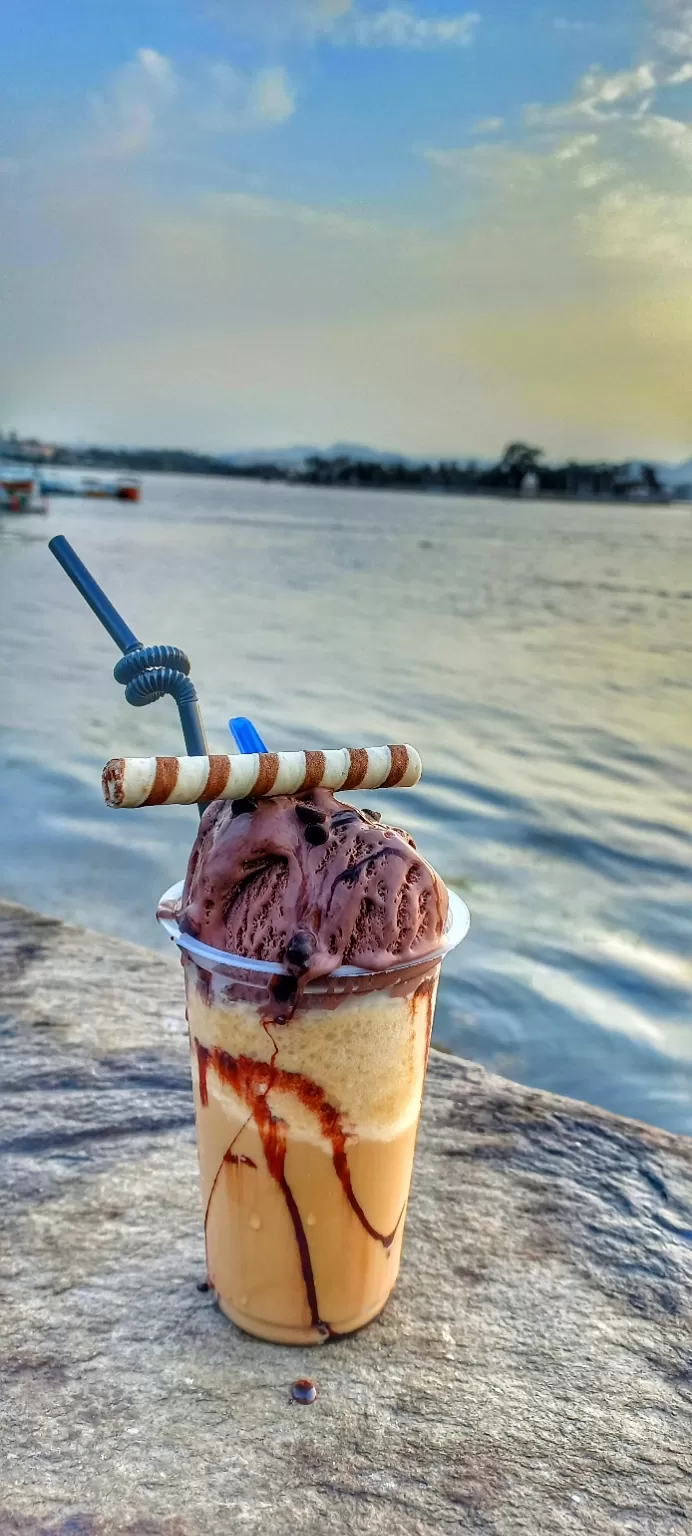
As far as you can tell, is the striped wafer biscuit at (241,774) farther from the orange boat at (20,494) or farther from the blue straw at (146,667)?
the orange boat at (20,494)

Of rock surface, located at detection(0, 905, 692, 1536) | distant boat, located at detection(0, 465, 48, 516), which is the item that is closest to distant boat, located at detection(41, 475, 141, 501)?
distant boat, located at detection(0, 465, 48, 516)

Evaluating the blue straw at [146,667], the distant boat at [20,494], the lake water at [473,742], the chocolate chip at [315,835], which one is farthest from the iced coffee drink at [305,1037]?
the distant boat at [20,494]

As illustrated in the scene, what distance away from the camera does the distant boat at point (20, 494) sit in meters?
19.7

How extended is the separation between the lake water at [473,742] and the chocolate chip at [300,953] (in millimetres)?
2065

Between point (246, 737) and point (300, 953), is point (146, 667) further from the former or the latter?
point (300, 953)

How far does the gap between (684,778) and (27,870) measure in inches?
143

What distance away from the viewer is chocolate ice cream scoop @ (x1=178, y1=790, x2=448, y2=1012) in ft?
4.12

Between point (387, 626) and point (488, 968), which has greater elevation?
point (387, 626)

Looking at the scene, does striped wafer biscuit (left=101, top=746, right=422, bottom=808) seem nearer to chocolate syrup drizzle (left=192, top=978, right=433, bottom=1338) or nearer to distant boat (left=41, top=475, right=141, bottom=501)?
chocolate syrup drizzle (left=192, top=978, right=433, bottom=1338)

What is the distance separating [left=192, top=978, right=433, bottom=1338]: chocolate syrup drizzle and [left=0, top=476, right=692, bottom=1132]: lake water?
182cm

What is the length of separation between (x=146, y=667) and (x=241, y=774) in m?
0.30

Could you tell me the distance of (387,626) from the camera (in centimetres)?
930

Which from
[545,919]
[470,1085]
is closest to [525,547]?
[545,919]

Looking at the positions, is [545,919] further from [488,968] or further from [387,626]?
[387,626]
